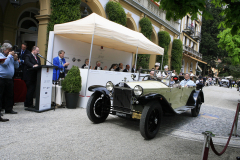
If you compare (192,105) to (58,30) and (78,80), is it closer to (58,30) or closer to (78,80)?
(78,80)

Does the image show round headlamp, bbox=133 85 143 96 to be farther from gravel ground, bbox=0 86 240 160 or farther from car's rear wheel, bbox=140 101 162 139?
gravel ground, bbox=0 86 240 160

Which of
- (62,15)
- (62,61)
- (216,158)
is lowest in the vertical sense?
(216,158)

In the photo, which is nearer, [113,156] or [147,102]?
[113,156]

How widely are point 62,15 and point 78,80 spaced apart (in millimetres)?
4179

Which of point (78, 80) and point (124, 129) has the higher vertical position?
point (78, 80)

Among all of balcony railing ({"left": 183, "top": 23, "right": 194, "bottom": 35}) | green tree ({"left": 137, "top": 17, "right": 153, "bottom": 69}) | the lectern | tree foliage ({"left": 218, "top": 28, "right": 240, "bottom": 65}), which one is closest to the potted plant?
the lectern

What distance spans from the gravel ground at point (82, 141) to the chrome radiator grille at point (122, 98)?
57 centimetres

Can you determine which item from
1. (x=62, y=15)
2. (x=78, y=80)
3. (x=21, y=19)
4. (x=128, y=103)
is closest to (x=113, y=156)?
(x=128, y=103)

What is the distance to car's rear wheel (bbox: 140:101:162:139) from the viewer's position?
386 cm

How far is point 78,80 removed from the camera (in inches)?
251

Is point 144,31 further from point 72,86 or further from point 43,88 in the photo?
point 43,88

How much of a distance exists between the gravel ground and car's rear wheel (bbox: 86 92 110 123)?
186mm

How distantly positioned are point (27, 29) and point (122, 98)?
10.1m

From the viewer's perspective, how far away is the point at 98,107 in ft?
16.3
